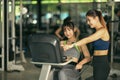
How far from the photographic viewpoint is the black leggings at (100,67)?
13.1 ft

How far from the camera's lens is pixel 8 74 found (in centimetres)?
758

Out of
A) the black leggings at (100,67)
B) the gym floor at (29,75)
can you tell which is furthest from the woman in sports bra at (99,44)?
the gym floor at (29,75)

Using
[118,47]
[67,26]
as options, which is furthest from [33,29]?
[67,26]

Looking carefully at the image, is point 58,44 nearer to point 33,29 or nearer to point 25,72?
point 25,72

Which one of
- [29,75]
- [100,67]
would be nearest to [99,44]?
[100,67]

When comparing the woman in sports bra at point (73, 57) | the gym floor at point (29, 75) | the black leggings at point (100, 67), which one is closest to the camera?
the woman in sports bra at point (73, 57)

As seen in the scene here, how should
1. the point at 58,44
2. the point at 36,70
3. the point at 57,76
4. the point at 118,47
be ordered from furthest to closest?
the point at 118,47
the point at 36,70
the point at 57,76
the point at 58,44

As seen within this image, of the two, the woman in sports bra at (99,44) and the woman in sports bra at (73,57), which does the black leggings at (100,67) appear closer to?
the woman in sports bra at (99,44)

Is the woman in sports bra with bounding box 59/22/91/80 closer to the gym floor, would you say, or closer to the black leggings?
the black leggings

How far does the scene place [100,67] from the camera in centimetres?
400

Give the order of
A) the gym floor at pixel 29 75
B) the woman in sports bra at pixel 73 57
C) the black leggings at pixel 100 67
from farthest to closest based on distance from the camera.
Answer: the gym floor at pixel 29 75 < the black leggings at pixel 100 67 < the woman in sports bra at pixel 73 57

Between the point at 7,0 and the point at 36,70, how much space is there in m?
1.84

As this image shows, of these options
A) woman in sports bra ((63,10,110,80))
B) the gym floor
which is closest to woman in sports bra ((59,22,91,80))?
woman in sports bra ((63,10,110,80))

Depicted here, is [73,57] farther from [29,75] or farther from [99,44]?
[29,75]
